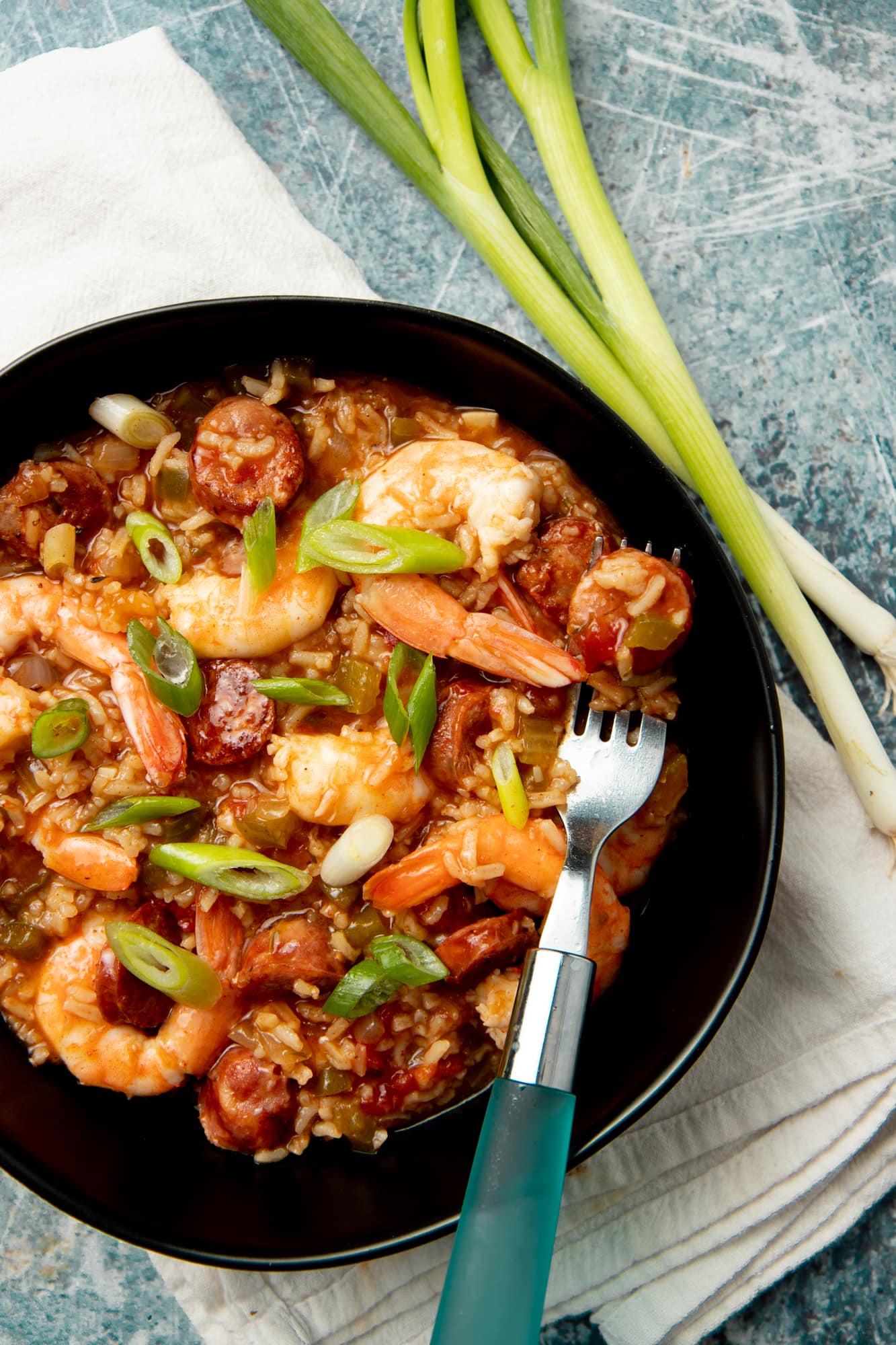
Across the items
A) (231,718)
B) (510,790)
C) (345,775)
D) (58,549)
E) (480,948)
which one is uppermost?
(58,549)

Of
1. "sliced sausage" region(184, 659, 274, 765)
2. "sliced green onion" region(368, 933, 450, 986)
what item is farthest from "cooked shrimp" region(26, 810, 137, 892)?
"sliced green onion" region(368, 933, 450, 986)

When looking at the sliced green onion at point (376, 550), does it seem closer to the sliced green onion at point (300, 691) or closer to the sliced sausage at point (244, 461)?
the sliced sausage at point (244, 461)

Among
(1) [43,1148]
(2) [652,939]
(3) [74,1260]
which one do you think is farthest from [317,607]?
(3) [74,1260]

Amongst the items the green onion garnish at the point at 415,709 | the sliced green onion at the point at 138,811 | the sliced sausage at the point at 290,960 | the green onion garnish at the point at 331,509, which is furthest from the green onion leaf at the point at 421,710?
the sliced green onion at the point at 138,811

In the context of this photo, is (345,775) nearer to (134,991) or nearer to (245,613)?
(245,613)

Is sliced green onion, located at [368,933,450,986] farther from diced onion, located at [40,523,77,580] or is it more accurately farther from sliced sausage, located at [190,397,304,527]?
diced onion, located at [40,523,77,580]

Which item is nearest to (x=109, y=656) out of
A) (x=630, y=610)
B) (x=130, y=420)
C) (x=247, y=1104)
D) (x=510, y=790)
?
(x=130, y=420)
